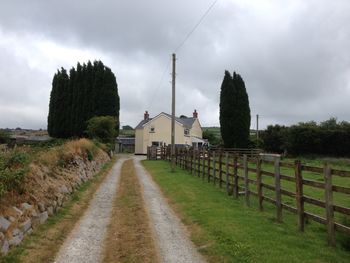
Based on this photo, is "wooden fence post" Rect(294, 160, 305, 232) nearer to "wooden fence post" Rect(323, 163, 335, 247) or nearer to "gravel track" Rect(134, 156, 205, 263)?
"wooden fence post" Rect(323, 163, 335, 247)

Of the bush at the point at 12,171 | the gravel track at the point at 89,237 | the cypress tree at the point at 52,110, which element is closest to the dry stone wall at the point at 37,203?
the bush at the point at 12,171

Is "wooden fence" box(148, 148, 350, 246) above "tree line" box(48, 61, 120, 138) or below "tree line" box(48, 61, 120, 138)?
below

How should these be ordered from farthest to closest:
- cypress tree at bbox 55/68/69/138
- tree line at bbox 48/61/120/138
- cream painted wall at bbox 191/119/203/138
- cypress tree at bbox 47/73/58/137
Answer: cream painted wall at bbox 191/119/203/138 < cypress tree at bbox 47/73/58/137 < cypress tree at bbox 55/68/69/138 < tree line at bbox 48/61/120/138

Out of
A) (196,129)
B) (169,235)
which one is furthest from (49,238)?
(196,129)

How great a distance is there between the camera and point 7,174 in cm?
889

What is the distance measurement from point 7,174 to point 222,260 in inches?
200

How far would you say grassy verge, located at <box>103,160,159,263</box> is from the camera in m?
7.05

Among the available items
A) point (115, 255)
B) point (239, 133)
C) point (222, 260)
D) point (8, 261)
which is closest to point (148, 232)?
point (115, 255)

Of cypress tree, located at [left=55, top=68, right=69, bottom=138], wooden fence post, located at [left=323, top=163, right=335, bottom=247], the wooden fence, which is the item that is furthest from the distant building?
wooden fence post, located at [left=323, top=163, right=335, bottom=247]

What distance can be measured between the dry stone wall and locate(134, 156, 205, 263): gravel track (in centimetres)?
260

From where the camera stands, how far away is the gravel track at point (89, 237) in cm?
703

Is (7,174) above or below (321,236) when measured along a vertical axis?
above

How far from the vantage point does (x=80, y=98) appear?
63.4 metres

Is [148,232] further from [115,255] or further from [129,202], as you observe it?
[129,202]
